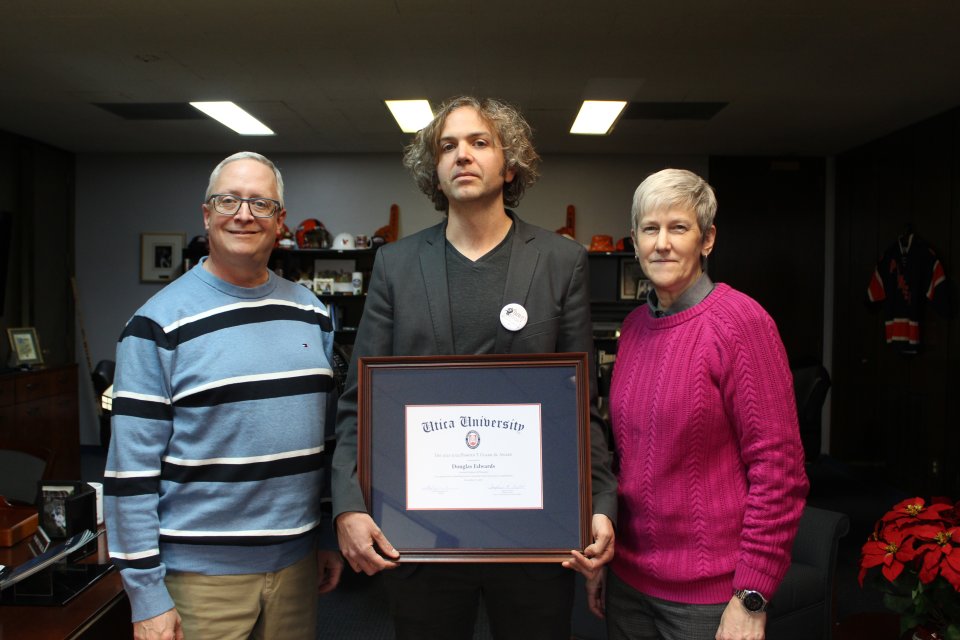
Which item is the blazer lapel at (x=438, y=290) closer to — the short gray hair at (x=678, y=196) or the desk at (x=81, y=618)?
the short gray hair at (x=678, y=196)

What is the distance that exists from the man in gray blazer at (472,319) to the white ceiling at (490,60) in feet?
7.69

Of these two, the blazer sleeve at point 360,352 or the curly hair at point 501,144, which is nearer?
the blazer sleeve at point 360,352

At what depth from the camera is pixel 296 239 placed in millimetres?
7133

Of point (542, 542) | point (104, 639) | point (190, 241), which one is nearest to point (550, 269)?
point (542, 542)

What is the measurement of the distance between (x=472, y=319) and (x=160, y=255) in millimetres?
6876

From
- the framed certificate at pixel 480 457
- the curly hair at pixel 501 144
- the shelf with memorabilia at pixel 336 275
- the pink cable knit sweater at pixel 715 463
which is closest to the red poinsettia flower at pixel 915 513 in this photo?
the pink cable knit sweater at pixel 715 463

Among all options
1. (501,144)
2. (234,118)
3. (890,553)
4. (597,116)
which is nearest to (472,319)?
(501,144)

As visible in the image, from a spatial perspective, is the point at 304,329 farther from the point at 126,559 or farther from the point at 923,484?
the point at 923,484

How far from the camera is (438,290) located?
1502 millimetres

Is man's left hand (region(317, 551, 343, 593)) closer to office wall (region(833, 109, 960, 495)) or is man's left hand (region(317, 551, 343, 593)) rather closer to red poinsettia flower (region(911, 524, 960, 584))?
red poinsettia flower (region(911, 524, 960, 584))

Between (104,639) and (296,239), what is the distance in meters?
5.76

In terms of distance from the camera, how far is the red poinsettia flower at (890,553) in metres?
1.92

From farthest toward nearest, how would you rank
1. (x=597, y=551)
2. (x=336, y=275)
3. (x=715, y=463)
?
(x=336, y=275) < (x=715, y=463) < (x=597, y=551)

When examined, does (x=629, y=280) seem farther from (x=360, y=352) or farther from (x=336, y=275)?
(x=360, y=352)
